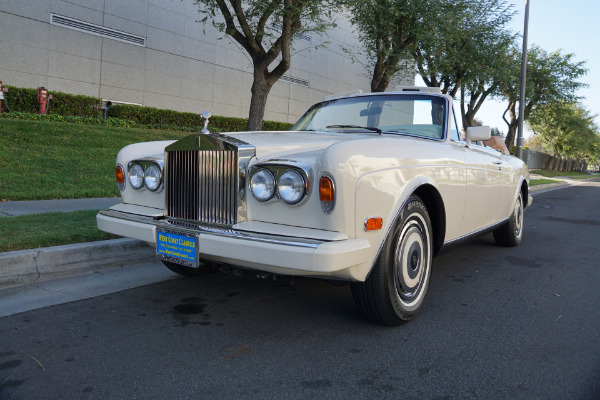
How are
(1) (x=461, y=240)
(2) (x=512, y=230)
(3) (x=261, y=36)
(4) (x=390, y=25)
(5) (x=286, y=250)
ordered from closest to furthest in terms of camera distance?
(5) (x=286, y=250)
(1) (x=461, y=240)
(2) (x=512, y=230)
(3) (x=261, y=36)
(4) (x=390, y=25)

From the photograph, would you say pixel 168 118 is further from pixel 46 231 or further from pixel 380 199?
pixel 380 199

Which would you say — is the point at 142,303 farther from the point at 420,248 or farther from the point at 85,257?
the point at 420,248

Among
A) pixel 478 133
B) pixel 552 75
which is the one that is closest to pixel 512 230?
pixel 478 133

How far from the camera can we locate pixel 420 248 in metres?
3.39

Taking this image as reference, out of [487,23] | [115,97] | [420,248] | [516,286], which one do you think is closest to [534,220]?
[516,286]

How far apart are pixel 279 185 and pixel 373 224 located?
0.59 m

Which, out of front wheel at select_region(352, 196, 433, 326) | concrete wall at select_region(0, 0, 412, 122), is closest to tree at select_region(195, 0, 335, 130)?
concrete wall at select_region(0, 0, 412, 122)

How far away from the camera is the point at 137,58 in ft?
56.1

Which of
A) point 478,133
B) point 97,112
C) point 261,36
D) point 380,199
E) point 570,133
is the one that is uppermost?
point 570,133

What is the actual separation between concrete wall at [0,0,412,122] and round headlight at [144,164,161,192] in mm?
9899

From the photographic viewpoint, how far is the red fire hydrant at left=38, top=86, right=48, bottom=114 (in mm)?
13172

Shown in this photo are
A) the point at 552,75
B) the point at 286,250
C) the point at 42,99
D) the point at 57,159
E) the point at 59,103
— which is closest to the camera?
the point at 286,250

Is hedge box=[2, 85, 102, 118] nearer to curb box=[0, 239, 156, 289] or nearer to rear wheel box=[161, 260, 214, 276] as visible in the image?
curb box=[0, 239, 156, 289]

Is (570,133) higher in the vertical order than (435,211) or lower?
higher
